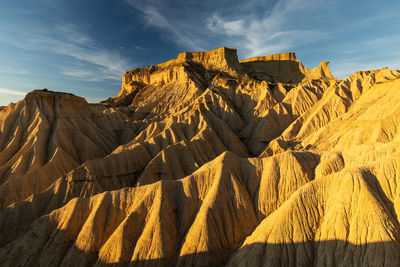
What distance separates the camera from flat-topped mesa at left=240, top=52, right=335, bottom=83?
87.2 m

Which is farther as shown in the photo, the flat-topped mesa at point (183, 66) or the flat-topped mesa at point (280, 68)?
the flat-topped mesa at point (280, 68)

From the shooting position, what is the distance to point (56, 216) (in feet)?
63.0

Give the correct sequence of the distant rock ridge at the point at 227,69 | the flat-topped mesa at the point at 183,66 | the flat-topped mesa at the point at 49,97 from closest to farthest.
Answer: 1. the flat-topped mesa at the point at 49,97
2. the flat-topped mesa at the point at 183,66
3. the distant rock ridge at the point at 227,69

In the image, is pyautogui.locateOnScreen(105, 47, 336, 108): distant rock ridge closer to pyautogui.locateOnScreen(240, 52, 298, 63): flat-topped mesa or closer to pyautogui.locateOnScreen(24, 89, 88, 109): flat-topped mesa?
pyautogui.locateOnScreen(240, 52, 298, 63): flat-topped mesa

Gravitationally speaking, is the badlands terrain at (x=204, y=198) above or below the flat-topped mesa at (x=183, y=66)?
below

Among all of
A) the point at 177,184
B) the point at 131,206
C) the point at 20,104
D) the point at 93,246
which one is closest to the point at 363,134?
the point at 177,184

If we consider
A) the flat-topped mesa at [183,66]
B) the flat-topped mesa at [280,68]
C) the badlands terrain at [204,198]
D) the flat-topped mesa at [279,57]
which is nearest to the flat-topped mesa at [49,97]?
the badlands terrain at [204,198]

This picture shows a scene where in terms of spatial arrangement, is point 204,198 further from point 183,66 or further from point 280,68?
point 280,68

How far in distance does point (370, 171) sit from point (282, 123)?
3469cm

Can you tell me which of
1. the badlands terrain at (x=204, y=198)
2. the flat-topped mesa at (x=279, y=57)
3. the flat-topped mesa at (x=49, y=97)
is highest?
the flat-topped mesa at (x=279, y=57)

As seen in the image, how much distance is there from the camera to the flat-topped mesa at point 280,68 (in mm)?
87250

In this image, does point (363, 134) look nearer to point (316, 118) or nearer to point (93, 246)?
point (316, 118)

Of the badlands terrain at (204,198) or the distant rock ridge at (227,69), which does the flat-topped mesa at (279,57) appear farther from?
the badlands terrain at (204,198)

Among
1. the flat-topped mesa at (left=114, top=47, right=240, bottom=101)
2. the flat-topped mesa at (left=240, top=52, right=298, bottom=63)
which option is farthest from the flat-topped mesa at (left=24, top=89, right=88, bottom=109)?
the flat-topped mesa at (left=240, top=52, right=298, bottom=63)
